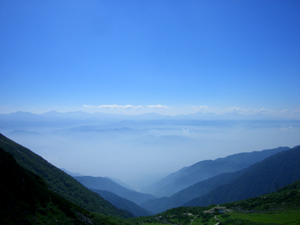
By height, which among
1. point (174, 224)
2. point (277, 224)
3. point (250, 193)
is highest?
point (277, 224)

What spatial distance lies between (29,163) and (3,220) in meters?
66.3

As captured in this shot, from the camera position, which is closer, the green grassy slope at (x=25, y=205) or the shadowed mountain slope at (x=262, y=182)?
the green grassy slope at (x=25, y=205)

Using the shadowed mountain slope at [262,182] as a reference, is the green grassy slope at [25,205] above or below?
above

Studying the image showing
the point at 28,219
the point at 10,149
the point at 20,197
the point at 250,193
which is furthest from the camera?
the point at 250,193

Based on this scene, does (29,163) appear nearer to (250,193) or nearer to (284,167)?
(250,193)

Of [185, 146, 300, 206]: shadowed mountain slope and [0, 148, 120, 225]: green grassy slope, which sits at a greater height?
[0, 148, 120, 225]: green grassy slope

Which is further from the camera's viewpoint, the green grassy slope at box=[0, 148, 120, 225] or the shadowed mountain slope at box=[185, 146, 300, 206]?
the shadowed mountain slope at box=[185, 146, 300, 206]

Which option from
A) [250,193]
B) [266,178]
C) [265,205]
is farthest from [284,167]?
[265,205]

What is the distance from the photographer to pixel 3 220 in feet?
37.9

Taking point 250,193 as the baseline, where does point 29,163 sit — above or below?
above

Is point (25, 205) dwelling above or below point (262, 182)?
above

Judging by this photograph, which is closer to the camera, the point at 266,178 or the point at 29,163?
the point at 29,163

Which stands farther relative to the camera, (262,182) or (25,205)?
(262,182)

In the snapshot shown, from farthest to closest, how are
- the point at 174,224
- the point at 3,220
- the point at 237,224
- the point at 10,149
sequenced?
the point at 10,149 < the point at 174,224 < the point at 237,224 < the point at 3,220
